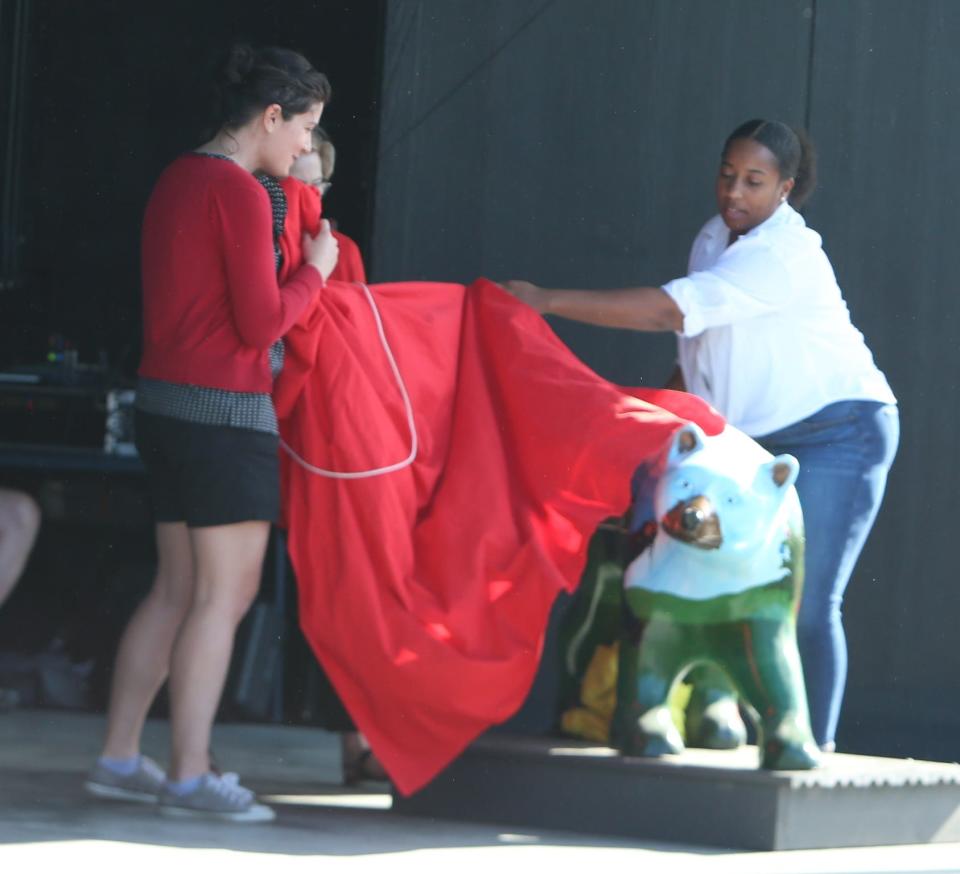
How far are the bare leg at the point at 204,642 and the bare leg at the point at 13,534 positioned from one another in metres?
1.06

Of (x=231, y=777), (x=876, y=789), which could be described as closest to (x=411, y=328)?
(x=231, y=777)

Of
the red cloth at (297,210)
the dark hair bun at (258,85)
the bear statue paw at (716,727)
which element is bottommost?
the bear statue paw at (716,727)

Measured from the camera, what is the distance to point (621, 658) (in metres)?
3.15

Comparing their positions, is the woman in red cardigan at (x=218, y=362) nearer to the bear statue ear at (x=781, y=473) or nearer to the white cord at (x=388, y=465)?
the white cord at (x=388, y=465)

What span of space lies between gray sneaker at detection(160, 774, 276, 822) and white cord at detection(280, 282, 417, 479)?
0.60m

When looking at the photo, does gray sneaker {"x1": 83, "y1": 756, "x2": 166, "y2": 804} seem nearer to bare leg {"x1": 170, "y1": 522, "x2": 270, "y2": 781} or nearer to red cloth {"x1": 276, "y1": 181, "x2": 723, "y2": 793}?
bare leg {"x1": 170, "y1": 522, "x2": 270, "y2": 781}

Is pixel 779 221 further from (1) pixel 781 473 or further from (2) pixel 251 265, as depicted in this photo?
(2) pixel 251 265

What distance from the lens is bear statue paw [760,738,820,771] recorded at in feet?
9.80

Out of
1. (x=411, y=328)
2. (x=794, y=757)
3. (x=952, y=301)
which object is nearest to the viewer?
(x=794, y=757)

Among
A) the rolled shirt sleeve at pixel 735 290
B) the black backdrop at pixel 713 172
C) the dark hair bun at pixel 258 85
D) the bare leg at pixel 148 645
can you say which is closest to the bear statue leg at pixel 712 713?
the rolled shirt sleeve at pixel 735 290

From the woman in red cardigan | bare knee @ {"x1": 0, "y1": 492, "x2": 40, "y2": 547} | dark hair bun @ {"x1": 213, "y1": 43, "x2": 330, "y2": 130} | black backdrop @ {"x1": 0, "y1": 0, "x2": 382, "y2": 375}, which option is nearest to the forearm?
the woman in red cardigan

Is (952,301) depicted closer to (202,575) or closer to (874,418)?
(874,418)

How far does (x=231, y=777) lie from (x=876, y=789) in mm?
1195

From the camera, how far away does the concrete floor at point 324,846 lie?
8.86ft
